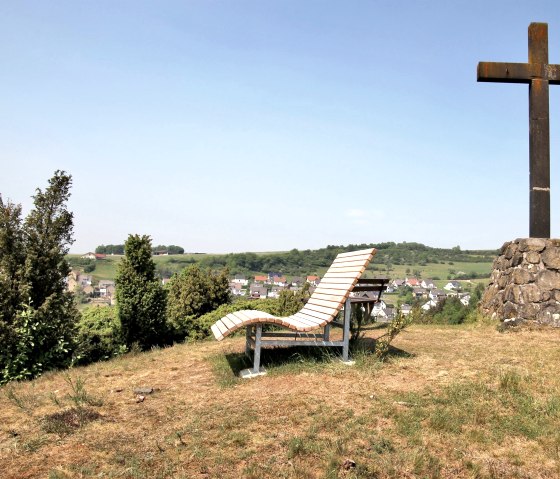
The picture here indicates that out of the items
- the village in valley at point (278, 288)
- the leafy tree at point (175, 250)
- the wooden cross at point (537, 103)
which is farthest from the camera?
the leafy tree at point (175, 250)

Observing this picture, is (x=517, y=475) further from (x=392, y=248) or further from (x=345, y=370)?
(x=392, y=248)

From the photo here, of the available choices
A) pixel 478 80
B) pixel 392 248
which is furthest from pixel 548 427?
pixel 392 248

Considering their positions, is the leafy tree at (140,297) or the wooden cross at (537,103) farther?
the leafy tree at (140,297)

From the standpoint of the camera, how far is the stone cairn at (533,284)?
848cm

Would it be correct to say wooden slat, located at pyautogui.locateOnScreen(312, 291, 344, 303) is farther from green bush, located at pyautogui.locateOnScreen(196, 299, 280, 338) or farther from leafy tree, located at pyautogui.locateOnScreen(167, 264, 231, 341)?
leafy tree, located at pyautogui.locateOnScreen(167, 264, 231, 341)

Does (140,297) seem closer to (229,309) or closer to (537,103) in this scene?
(229,309)

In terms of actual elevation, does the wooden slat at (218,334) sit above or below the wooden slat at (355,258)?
below

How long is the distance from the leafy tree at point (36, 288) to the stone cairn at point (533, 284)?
316 inches

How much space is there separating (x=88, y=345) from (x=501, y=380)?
23.0ft

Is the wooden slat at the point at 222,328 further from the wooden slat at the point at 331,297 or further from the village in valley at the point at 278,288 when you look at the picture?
the village in valley at the point at 278,288

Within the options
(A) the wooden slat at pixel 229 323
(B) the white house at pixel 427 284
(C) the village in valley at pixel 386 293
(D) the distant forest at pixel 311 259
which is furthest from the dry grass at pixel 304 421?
(B) the white house at pixel 427 284

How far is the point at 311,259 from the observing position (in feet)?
134

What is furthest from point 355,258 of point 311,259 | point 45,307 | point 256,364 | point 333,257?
point 311,259

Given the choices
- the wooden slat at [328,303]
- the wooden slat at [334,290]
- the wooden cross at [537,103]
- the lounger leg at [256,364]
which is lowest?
the lounger leg at [256,364]
